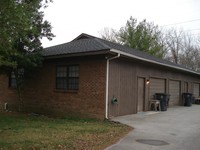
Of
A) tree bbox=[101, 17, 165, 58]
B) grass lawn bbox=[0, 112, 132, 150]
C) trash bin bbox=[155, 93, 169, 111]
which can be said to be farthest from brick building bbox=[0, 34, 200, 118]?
tree bbox=[101, 17, 165, 58]

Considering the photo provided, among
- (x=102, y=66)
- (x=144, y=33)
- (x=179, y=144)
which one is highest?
(x=144, y=33)

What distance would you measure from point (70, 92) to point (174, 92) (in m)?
10.5

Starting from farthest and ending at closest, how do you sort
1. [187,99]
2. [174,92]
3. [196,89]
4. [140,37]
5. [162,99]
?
[140,37] < [196,89] < [187,99] < [174,92] < [162,99]

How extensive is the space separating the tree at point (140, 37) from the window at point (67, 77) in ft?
89.8

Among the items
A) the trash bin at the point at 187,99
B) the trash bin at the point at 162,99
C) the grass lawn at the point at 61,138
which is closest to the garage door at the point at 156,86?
the trash bin at the point at 162,99

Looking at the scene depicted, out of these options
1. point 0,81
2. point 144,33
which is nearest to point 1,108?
point 0,81

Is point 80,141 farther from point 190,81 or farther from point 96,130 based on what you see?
point 190,81

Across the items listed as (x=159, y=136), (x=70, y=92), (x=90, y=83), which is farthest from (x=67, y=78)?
(x=159, y=136)

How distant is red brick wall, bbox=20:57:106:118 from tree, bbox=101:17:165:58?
87.9ft

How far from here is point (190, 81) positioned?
26500mm

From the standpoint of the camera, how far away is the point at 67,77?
15.7 metres

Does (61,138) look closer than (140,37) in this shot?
Yes

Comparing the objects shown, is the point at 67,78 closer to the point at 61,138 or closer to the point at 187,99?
the point at 61,138

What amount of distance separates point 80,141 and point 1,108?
12.9m
